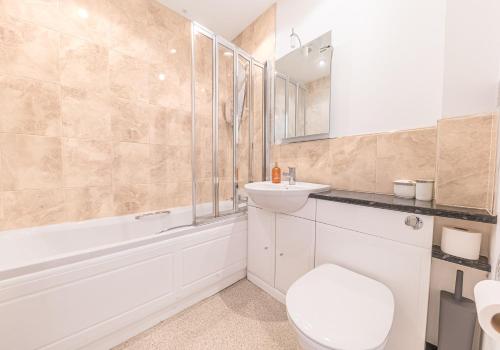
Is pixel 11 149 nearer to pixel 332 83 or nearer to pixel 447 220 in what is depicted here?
pixel 332 83

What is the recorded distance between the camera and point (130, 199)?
186 centimetres

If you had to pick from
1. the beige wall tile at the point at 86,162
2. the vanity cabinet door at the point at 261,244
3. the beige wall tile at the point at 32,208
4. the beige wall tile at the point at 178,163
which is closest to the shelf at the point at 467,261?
the vanity cabinet door at the point at 261,244

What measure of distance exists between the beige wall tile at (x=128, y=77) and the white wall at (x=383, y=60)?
1.57 metres

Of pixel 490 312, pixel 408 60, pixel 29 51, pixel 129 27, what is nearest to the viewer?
pixel 490 312

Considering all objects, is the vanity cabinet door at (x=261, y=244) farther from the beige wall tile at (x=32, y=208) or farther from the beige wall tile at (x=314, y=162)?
the beige wall tile at (x=32, y=208)

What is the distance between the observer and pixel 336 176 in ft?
4.81

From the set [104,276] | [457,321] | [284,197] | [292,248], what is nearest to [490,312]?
[457,321]

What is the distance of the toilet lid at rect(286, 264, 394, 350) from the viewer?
65 centimetres

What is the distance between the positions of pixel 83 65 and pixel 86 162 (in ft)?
2.57

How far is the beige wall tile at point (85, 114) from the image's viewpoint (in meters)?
1.52

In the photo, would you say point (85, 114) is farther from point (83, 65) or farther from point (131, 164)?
point (131, 164)

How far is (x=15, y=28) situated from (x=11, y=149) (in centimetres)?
82

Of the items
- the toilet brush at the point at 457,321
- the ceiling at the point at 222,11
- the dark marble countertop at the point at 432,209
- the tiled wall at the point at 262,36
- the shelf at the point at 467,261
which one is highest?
the ceiling at the point at 222,11

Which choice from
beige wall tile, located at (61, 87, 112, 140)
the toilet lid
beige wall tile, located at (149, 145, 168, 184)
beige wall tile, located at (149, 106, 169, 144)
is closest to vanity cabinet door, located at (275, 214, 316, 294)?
the toilet lid
